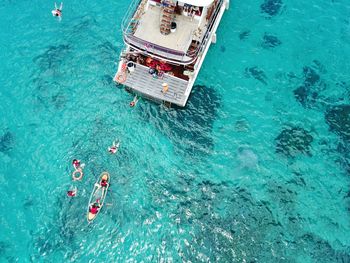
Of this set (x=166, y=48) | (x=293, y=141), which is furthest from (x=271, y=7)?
(x=293, y=141)

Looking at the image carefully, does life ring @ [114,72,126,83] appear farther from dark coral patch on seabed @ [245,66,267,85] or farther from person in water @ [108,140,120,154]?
dark coral patch on seabed @ [245,66,267,85]

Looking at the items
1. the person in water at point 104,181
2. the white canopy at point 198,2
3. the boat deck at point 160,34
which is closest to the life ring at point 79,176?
the person in water at point 104,181

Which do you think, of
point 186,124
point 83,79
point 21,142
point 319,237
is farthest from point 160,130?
point 319,237

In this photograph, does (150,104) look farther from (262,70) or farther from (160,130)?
(262,70)

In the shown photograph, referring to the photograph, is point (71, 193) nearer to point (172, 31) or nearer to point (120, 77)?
point (120, 77)

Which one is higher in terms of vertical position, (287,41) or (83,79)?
(287,41)

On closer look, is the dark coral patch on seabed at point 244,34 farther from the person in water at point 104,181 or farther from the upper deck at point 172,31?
the person in water at point 104,181
